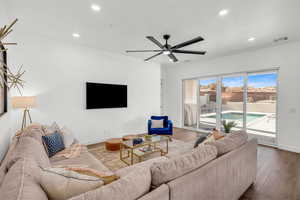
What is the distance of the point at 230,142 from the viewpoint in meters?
1.90

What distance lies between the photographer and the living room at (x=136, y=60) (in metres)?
Result: 2.40

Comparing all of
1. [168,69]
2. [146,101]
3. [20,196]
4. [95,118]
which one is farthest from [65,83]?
[168,69]

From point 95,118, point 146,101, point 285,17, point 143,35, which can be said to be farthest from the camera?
point 146,101

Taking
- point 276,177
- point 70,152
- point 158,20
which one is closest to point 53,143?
point 70,152

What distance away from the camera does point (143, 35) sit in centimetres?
343

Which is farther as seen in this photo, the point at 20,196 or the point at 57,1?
the point at 57,1

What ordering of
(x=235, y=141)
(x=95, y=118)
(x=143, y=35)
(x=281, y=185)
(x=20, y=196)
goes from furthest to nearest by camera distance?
(x=95, y=118)
(x=143, y=35)
(x=281, y=185)
(x=235, y=141)
(x=20, y=196)

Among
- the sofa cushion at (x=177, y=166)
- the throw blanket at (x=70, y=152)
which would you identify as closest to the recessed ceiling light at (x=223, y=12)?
the sofa cushion at (x=177, y=166)

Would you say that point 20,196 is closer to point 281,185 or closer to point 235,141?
point 235,141

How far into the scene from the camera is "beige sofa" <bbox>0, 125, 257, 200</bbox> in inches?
35.7

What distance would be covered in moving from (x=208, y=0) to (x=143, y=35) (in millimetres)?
1638

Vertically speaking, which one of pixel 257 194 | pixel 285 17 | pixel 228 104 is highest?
pixel 285 17

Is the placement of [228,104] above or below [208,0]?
below

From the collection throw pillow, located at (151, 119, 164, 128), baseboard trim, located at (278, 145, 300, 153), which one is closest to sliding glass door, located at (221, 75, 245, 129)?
baseboard trim, located at (278, 145, 300, 153)
